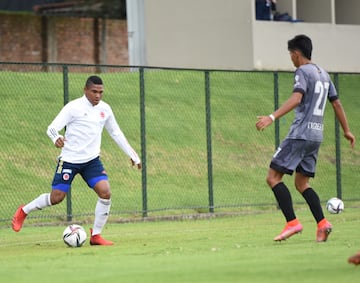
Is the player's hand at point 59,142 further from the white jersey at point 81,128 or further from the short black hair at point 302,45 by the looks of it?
the short black hair at point 302,45

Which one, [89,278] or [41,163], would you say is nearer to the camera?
[89,278]


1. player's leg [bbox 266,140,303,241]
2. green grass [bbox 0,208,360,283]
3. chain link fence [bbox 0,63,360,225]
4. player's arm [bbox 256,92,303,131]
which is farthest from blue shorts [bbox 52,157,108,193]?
chain link fence [bbox 0,63,360,225]

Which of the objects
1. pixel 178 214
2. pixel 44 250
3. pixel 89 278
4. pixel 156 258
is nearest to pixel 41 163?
pixel 178 214

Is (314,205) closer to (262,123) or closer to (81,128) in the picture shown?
(262,123)

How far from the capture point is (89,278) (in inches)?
454

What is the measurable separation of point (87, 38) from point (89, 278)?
3119cm

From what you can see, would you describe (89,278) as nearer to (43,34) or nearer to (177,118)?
(177,118)

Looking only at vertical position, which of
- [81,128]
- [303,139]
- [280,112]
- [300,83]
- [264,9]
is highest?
[264,9]

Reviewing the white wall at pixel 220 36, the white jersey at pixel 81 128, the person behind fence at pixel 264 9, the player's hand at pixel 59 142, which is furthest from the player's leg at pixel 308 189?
the person behind fence at pixel 264 9

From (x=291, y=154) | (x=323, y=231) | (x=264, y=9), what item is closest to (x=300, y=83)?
(x=291, y=154)

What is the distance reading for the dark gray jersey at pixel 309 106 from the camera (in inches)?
597

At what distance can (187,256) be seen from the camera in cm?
1366

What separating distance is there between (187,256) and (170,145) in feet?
45.0

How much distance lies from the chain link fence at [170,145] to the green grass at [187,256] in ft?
11.0
